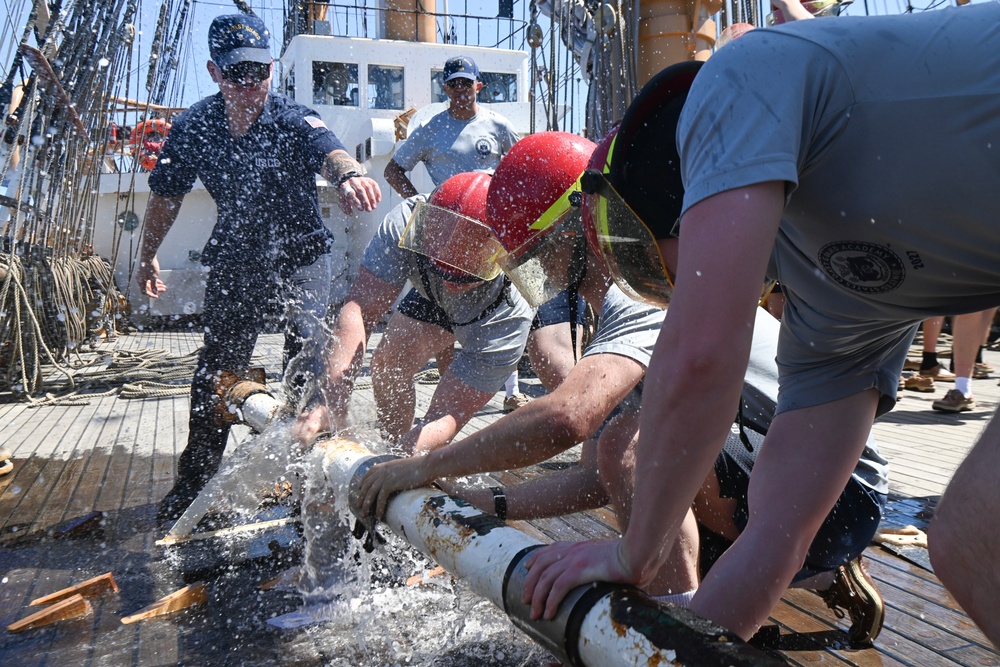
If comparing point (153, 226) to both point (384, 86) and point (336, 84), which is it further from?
point (384, 86)

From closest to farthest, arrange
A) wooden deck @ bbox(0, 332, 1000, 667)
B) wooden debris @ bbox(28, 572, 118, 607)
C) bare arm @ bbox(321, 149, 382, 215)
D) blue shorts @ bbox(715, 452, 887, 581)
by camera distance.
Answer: blue shorts @ bbox(715, 452, 887, 581), wooden deck @ bbox(0, 332, 1000, 667), wooden debris @ bbox(28, 572, 118, 607), bare arm @ bbox(321, 149, 382, 215)

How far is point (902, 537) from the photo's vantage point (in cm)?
293

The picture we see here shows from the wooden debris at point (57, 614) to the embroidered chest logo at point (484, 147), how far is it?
3.56 m

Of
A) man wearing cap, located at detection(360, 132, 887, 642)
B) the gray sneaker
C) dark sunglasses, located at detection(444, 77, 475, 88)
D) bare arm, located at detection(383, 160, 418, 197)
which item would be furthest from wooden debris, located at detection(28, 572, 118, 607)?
the gray sneaker

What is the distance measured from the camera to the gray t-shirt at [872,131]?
3.40 ft

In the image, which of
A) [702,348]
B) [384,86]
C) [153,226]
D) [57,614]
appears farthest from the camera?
[384,86]

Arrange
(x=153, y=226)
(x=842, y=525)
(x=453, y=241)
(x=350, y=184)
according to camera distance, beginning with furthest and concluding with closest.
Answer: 1. (x=153, y=226)
2. (x=350, y=184)
3. (x=453, y=241)
4. (x=842, y=525)

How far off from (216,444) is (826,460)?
290cm

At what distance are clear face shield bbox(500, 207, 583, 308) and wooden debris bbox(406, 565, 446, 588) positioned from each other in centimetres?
100

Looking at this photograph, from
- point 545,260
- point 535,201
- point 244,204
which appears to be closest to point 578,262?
point 545,260

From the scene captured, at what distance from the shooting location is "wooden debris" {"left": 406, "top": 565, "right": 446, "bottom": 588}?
2.72m

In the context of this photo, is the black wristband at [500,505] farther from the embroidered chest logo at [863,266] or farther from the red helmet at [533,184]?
the embroidered chest logo at [863,266]

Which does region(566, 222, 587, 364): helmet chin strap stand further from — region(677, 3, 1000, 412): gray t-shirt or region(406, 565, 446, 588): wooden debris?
region(406, 565, 446, 588): wooden debris

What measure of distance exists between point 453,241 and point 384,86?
13.5 meters
